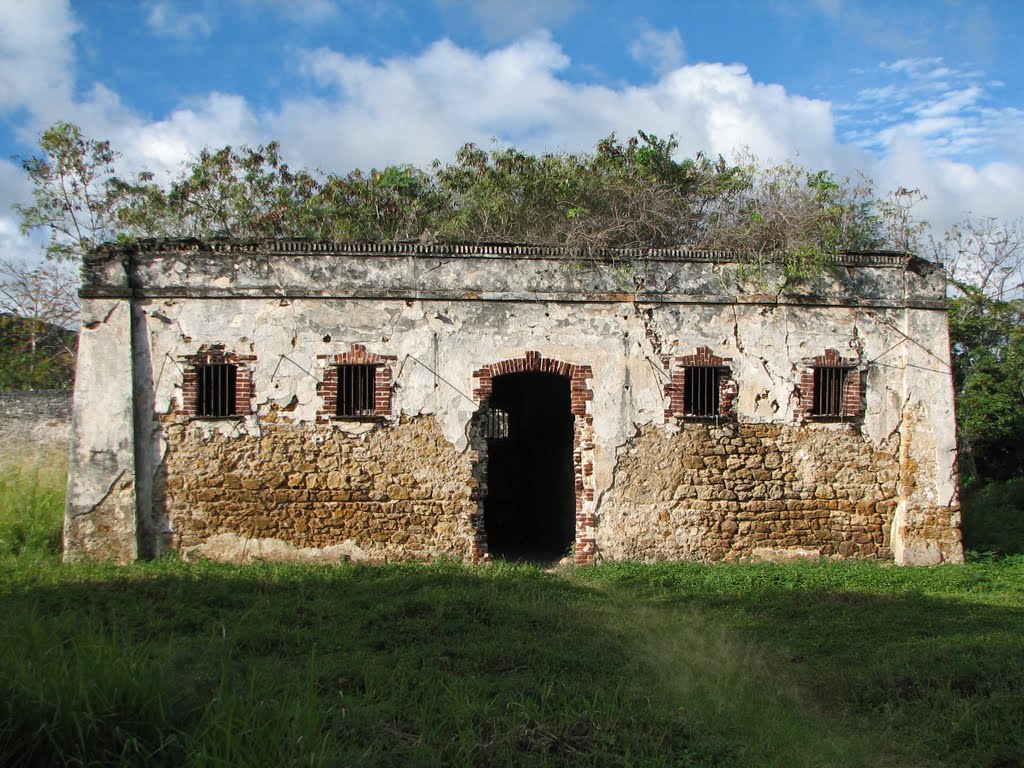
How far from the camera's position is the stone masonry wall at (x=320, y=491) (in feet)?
34.9

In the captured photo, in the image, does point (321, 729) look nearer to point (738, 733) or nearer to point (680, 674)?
point (738, 733)

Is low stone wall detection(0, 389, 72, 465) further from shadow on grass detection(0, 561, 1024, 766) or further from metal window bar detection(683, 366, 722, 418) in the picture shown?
metal window bar detection(683, 366, 722, 418)

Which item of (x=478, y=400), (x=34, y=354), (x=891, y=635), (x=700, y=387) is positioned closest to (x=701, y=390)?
(x=700, y=387)

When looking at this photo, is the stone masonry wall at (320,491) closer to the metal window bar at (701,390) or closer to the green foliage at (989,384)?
the metal window bar at (701,390)

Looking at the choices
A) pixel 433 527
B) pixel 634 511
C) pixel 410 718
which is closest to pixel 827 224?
pixel 634 511

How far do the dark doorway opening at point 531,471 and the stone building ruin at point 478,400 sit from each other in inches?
84.2

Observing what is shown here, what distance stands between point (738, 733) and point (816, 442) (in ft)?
22.5

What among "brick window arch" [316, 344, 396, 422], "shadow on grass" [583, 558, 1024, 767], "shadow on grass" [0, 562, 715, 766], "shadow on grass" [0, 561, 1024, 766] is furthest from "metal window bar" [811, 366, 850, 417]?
"brick window arch" [316, 344, 396, 422]

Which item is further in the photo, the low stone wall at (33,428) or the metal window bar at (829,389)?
the low stone wall at (33,428)

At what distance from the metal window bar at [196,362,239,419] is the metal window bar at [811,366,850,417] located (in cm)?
779

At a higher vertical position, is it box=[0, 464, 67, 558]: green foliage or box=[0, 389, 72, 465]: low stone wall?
box=[0, 389, 72, 465]: low stone wall

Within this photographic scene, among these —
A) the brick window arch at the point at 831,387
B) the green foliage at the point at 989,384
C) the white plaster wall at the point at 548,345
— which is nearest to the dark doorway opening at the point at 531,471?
the white plaster wall at the point at 548,345

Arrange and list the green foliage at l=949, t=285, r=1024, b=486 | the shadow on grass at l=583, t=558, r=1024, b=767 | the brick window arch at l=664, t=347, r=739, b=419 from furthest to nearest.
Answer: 1. the green foliage at l=949, t=285, r=1024, b=486
2. the brick window arch at l=664, t=347, r=739, b=419
3. the shadow on grass at l=583, t=558, r=1024, b=767

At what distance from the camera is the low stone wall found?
43.5 ft
